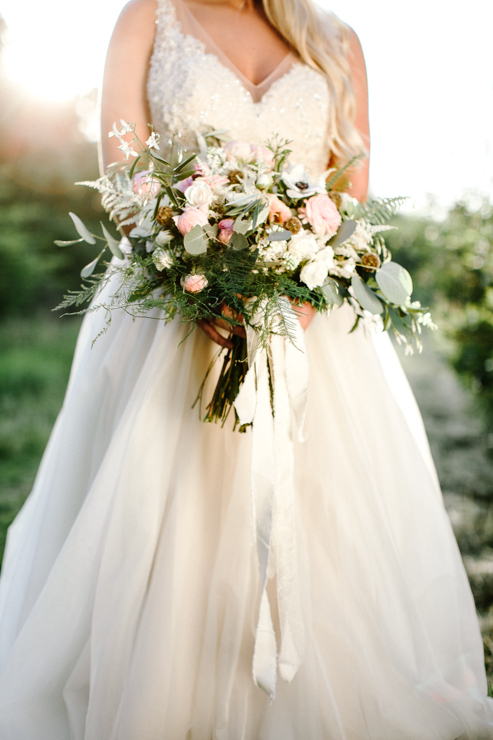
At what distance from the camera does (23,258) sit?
11562 millimetres

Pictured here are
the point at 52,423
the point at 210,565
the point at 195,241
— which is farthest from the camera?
the point at 52,423

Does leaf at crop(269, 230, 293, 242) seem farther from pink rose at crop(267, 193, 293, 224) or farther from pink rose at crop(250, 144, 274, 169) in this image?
pink rose at crop(250, 144, 274, 169)

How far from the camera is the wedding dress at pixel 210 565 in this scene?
1560mm

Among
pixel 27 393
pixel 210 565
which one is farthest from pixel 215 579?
pixel 27 393

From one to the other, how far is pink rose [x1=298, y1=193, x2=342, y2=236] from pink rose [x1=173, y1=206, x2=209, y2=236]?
0.98ft

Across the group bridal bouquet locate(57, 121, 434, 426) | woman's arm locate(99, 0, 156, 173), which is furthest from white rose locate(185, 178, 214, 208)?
woman's arm locate(99, 0, 156, 173)

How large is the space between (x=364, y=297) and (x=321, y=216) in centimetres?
26

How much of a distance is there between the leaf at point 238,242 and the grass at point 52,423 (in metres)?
1.87

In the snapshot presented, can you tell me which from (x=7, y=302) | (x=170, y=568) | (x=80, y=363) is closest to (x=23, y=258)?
(x=7, y=302)

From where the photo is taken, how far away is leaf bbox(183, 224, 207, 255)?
138cm

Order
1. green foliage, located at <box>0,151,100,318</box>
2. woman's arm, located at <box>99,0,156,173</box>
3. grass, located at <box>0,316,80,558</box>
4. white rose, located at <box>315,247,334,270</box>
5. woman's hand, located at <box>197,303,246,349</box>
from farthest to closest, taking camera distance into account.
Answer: green foliage, located at <box>0,151,100,318</box>
grass, located at <box>0,316,80,558</box>
woman's arm, located at <box>99,0,156,173</box>
woman's hand, located at <box>197,303,246,349</box>
white rose, located at <box>315,247,334,270</box>

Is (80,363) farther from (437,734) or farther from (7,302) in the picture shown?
(7,302)

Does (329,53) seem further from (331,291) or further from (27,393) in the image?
(27,393)

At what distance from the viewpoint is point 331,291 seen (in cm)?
155
